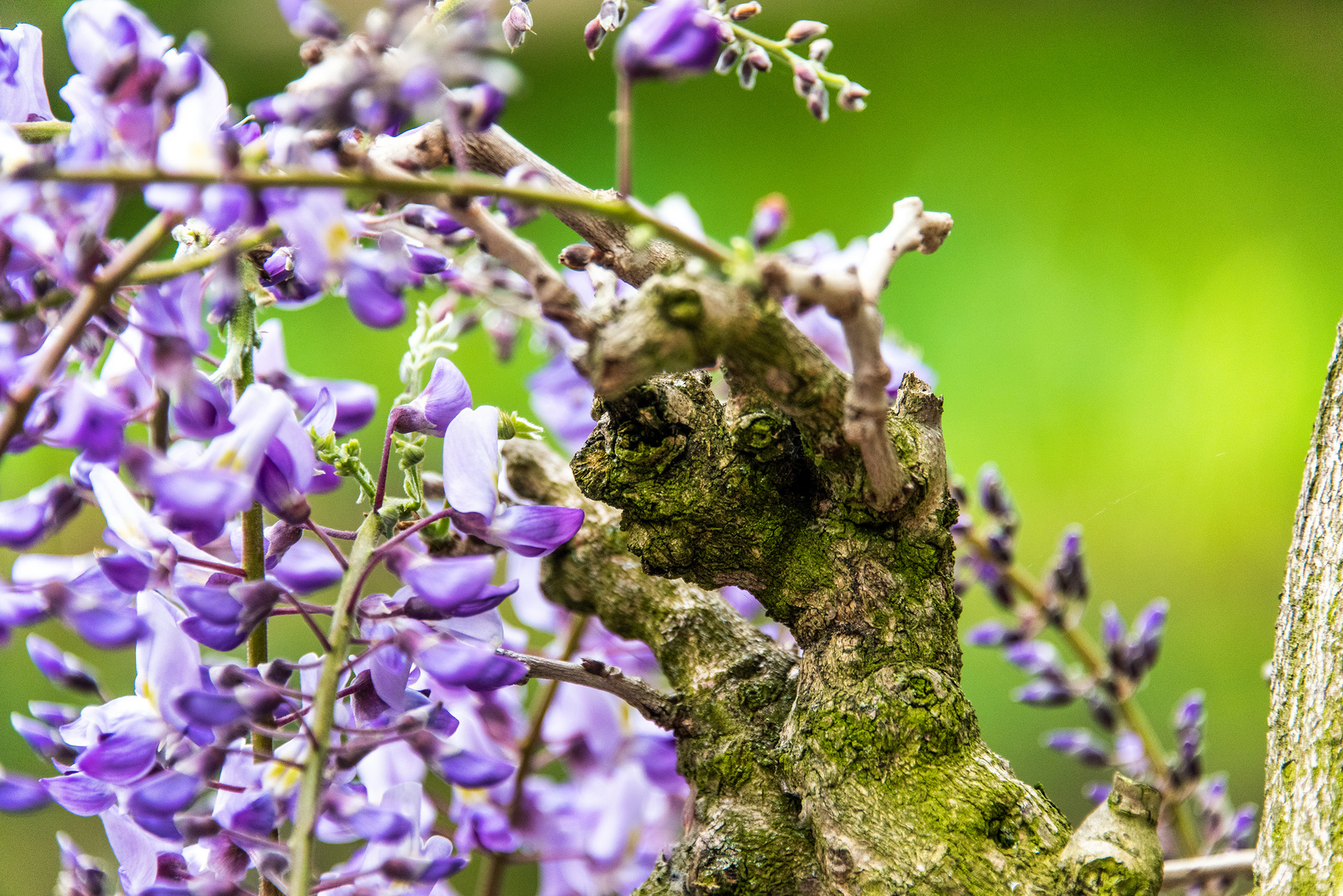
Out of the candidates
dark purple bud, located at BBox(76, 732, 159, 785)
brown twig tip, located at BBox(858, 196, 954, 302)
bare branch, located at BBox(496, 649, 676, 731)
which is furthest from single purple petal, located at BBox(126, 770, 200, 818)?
Result: brown twig tip, located at BBox(858, 196, 954, 302)

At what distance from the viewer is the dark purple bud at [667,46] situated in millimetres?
232

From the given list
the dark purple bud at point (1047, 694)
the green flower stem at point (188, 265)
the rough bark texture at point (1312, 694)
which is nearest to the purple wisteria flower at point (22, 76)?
the green flower stem at point (188, 265)

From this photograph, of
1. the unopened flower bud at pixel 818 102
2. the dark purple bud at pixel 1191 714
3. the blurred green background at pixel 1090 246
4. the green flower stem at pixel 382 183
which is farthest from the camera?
the blurred green background at pixel 1090 246

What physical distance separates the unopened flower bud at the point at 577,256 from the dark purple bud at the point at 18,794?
215 millimetres

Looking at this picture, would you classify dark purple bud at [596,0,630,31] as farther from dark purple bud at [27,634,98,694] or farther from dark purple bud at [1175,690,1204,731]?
dark purple bud at [1175,690,1204,731]

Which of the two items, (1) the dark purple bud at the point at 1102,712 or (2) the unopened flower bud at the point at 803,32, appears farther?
(1) the dark purple bud at the point at 1102,712

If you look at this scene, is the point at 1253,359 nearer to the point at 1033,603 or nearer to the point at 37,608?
the point at 1033,603

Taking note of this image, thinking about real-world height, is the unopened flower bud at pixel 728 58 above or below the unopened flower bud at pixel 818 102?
above

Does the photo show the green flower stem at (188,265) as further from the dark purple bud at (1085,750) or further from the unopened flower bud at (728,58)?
the dark purple bud at (1085,750)

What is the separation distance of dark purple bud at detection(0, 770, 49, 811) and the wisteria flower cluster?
1.33ft

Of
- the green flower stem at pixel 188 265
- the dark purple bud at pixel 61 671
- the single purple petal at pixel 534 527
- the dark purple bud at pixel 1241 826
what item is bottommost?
the dark purple bud at pixel 61 671

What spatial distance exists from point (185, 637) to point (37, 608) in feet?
0.12

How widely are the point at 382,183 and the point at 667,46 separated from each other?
2.9 inches

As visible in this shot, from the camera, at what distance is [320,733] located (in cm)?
25
